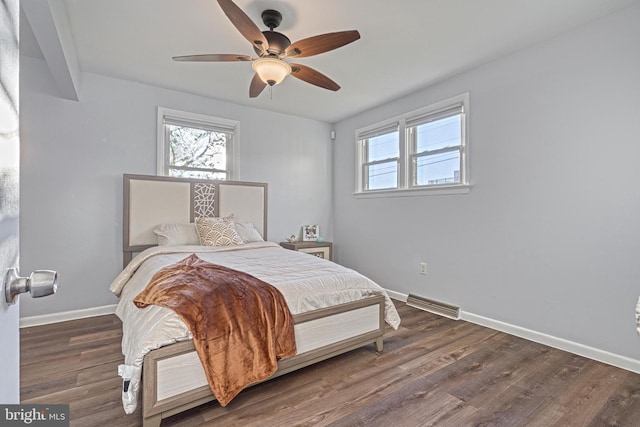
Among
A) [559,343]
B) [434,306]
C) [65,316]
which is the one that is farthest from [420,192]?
[65,316]

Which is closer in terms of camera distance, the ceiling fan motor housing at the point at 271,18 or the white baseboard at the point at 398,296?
the ceiling fan motor housing at the point at 271,18

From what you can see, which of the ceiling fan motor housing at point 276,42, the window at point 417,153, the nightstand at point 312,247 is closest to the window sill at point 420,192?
the window at point 417,153

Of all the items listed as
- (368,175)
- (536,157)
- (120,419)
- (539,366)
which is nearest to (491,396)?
(539,366)

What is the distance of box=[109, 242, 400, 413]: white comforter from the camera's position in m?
1.57

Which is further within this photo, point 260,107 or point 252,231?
point 260,107

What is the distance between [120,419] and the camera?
163 centimetres

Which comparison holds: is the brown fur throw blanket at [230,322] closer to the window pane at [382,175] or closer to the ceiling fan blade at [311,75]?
the ceiling fan blade at [311,75]

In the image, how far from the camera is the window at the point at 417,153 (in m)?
3.27

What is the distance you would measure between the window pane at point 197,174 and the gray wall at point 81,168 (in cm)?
27

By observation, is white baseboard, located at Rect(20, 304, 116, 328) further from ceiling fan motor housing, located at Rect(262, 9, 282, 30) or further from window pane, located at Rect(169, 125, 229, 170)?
ceiling fan motor housing, located at Rect(262, 9, 282, 30)

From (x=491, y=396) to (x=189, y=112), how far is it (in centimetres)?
403

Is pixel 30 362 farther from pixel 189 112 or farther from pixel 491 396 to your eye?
pixel 491 396

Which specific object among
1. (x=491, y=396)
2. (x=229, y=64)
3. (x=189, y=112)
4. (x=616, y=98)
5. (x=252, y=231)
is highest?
(x=229, y=64)

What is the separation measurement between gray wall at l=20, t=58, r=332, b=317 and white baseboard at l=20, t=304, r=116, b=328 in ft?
0.15
